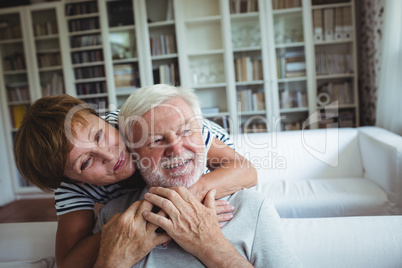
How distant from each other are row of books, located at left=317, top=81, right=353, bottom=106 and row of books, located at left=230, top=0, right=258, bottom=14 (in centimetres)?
119

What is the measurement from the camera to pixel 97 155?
102cm

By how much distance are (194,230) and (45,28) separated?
12.6ft

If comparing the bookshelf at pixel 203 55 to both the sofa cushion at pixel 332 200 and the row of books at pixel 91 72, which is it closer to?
the row of books at pixel 91 72

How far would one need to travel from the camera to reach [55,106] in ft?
3.24

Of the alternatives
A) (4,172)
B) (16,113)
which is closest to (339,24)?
(16,113)

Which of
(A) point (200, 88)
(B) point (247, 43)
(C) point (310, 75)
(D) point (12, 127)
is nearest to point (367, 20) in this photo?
(C) point (310, 75)

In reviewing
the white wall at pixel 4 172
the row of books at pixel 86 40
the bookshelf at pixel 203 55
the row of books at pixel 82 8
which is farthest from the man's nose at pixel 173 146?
the white wall at pixel 4 172

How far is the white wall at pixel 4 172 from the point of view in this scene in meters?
3.82

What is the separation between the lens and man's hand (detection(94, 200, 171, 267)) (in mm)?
895

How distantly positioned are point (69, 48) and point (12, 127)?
130 centimetres

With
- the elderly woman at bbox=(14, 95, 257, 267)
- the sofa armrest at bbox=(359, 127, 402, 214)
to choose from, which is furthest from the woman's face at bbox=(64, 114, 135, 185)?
the sofa armrest at bbox=(359, 127, 402, 214)

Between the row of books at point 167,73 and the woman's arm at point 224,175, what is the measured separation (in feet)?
7.66

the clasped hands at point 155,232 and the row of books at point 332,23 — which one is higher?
the row of books at point 332,23

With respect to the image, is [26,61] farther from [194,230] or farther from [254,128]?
[194,230]
